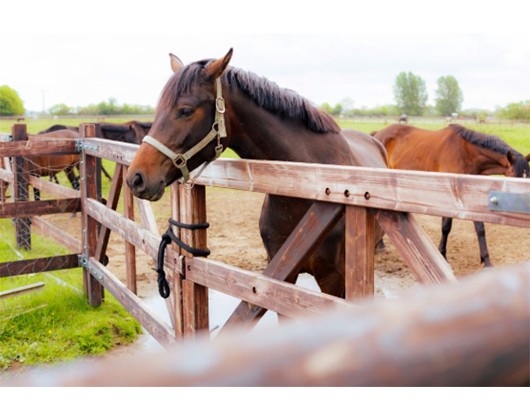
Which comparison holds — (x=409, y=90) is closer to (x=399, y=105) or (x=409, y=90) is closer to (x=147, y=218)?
(x=399, y=105)

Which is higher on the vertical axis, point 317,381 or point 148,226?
point 317,381

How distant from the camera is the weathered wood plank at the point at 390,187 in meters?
1.55

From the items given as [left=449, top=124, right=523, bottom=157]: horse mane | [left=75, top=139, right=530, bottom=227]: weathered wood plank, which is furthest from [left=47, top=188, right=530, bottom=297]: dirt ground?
[left=75, top=139, right=530, bottom=227]: weathered wood plank

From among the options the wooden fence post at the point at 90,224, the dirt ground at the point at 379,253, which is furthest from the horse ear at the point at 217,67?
the dirt ground at the point at 379,253

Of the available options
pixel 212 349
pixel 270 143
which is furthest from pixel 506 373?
pixel 270 143

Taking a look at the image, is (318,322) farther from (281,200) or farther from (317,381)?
(281,200)

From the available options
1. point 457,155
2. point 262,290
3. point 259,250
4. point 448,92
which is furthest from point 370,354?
point 448,92

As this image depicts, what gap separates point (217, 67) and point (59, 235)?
12.2ft

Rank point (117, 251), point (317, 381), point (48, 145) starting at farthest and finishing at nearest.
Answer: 1. point (117, 251)
2. point (48, 145)
3. point (317, 381)

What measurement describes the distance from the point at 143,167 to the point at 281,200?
2.46 feet

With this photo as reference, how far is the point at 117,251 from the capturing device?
24.4 feet

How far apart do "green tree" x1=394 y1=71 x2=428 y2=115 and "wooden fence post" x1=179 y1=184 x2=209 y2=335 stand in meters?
101

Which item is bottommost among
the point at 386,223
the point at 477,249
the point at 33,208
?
the point at 477,249

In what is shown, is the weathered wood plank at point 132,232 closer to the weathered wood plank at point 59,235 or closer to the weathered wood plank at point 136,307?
the weathered wood plank at point 136,307
